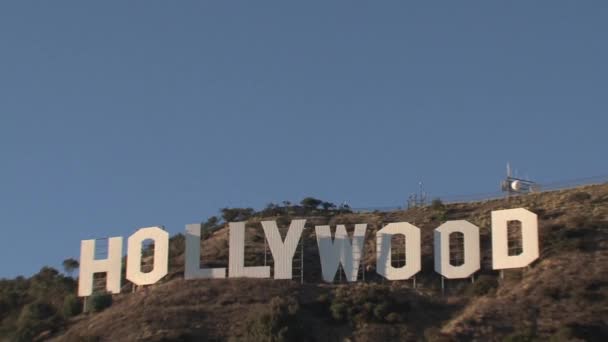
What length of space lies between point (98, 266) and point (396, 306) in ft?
68.3

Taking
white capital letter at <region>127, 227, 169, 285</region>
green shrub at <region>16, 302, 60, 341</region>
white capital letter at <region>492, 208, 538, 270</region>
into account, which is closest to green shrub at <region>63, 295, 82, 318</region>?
green shrub at <region>16, 302, 60, 341</region>

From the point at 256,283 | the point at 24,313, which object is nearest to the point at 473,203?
the point at 256,283

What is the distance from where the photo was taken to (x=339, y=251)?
3147 inches

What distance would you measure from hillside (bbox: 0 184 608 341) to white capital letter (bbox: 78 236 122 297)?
134 cm

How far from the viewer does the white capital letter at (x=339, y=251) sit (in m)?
79.4

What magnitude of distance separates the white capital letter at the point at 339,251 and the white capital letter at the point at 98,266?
1333 cm

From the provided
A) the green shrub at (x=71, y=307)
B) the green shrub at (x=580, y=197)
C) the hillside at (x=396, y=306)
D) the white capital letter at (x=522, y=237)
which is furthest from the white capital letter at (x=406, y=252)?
the green shrub at (x=71, y=307)

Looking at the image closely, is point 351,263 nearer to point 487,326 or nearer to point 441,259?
point 441,259

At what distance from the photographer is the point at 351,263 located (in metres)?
79.5

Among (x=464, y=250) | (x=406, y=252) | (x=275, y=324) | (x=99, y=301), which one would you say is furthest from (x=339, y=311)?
(x=99, y=301)

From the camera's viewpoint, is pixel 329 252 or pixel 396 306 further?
pixel 329 252

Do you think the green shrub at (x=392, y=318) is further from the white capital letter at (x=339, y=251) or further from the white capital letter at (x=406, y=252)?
the white capital letter at (x=339, y=251)

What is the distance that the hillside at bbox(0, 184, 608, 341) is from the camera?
7150cm

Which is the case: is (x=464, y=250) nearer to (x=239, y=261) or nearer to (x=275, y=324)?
(x=275, y=324)
